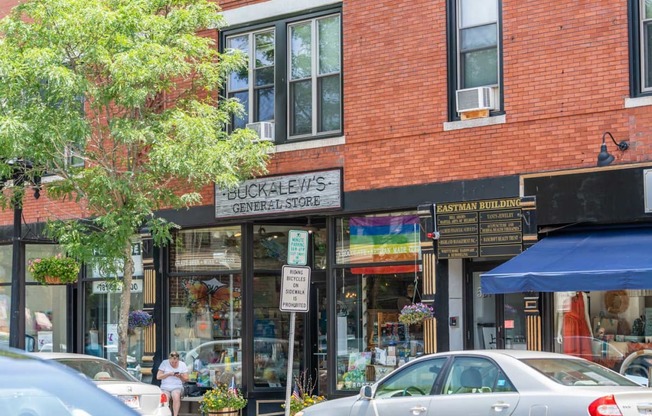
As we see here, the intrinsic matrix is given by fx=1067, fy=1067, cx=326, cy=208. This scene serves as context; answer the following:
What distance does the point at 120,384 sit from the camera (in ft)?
46.1

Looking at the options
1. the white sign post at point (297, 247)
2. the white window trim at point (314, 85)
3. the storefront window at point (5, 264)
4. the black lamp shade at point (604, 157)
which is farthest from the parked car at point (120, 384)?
the storefront window at point (5, 264)

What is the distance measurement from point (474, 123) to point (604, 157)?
86.4 inches

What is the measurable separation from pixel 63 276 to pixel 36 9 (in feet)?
17.8

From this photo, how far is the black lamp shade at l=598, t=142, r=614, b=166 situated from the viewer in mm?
14203

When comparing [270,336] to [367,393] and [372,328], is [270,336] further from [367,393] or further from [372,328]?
[367,393]

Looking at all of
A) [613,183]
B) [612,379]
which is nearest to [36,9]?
[613,183]

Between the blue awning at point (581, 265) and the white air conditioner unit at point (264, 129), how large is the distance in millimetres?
5359

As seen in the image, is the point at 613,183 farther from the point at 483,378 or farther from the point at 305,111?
the point at 305,111

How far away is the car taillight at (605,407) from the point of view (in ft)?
31.0

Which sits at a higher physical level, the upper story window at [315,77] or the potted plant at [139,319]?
the upper story window at [315,77]

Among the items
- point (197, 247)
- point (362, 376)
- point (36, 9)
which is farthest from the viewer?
point (197, 247)

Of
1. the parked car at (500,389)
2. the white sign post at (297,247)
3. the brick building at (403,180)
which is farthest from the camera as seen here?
the brick building at (403,180)

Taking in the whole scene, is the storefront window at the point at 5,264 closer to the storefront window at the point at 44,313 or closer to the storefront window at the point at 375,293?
the storefront window at the point at 44,313

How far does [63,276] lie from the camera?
63.6 feet
